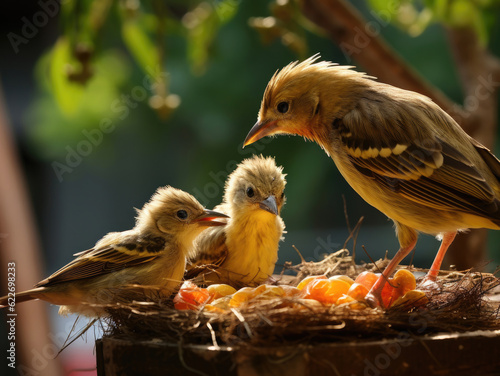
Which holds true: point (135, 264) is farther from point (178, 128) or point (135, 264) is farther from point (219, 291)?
point (178, 128)

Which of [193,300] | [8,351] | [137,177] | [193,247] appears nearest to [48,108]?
[137,177]

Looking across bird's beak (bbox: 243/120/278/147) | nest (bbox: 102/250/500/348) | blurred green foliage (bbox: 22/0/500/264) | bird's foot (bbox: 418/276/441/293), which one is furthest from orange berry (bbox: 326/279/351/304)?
blurred green foliage (bbox: 22/0/500/264)

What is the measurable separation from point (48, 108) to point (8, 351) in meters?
3.25

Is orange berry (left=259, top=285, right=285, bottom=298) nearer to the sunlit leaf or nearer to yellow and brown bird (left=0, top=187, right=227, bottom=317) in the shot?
yellow and brown bird (left=0, top=187, right=227, bottom=317)

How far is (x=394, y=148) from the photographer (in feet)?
8.99

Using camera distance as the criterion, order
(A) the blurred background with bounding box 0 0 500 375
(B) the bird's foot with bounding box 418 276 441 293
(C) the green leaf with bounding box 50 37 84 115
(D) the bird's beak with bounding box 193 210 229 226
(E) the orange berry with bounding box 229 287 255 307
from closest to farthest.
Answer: (E) the orange berry with bounding box 229 287 255 307 < (B) the bird's foot with bounding box 418 276 441 293 < (D) the bird's beak with bounding box 193 210 229 226 < (C) the green leaf with bounding box 50 37 84 115 < (A) the blurred background with bounding box 0 0 500 375

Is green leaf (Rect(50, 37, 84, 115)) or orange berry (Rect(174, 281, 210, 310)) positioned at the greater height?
green leaf (Rect(50, 37, 84, 115))

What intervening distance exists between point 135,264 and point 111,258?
0.13 metres

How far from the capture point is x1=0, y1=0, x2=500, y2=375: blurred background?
530cm

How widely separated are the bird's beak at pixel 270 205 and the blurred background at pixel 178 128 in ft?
4.17

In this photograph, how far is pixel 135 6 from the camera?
3379 millimetres

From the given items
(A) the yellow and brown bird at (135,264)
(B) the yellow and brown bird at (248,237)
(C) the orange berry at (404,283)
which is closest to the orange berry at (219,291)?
(A) the yellow and brown bird at (135,264)

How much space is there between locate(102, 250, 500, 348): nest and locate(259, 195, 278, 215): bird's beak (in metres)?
1.02

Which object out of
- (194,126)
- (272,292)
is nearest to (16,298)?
(272,292)
